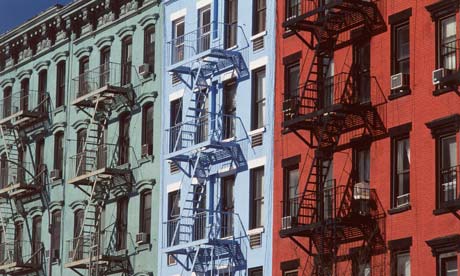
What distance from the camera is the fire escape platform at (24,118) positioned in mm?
74000

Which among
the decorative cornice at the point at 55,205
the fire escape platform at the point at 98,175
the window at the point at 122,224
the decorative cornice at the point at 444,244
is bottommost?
the decorative cornice at the point at 444,244

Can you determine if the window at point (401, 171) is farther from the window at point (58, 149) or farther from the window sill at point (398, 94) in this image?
the window at point (58, 149)

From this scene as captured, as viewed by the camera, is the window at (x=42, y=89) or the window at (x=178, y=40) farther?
the window at (x=42, y=89)

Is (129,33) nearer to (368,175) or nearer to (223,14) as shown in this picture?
(223,14)

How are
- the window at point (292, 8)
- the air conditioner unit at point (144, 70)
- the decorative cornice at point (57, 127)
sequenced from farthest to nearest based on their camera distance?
the decorative cornice at point (57, 127), the air conditioner unit at point (144, 70), the window at point (292, 8)

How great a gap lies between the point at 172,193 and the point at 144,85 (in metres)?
5.55

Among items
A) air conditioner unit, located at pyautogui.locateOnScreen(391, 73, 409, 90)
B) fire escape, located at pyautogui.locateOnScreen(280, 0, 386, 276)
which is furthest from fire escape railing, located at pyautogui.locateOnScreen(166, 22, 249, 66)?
air conditioner unit, located at pyautogui.locateOnScreen(391, 73, 409, 90)

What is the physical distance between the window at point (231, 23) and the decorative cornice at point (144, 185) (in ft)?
23.0

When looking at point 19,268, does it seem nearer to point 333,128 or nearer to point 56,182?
point 56,182

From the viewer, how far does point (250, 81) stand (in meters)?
59.0

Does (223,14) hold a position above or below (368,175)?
above

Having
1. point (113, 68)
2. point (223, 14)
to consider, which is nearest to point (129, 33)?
point (113, 68)

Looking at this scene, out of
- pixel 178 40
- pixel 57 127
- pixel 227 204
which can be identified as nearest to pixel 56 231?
pixel 57 127

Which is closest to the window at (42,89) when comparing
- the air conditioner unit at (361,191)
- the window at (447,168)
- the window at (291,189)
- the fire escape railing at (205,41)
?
the fire escape railing at (205,41)
